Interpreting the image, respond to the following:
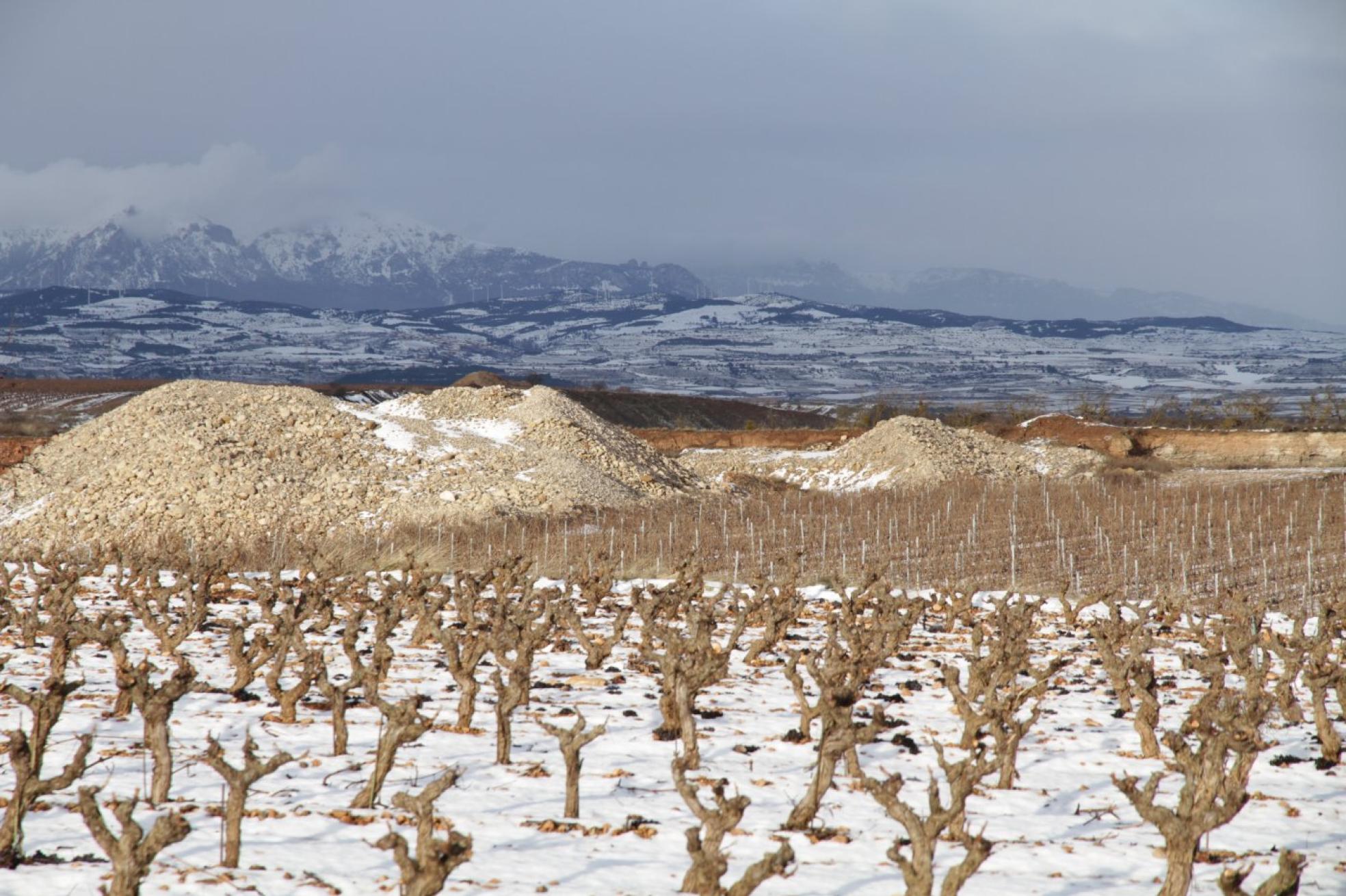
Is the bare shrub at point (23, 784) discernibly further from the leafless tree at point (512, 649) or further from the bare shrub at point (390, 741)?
the leafless tree at point (512, 649)

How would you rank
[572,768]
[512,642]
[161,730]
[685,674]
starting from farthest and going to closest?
[512,642] < [685,674] < [572,768] < [161,730]

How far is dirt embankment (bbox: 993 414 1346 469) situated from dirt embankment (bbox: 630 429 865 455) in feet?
22.8

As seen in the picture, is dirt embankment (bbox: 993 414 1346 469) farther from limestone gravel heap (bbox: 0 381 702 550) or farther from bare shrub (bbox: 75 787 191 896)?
bare shrub (bbox: 75 787 191 896)

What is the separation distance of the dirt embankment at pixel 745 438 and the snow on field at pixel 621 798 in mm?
36154

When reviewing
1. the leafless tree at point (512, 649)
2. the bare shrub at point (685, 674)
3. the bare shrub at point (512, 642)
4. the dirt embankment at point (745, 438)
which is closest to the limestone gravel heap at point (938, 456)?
the dirt embankment at point (745, 438)

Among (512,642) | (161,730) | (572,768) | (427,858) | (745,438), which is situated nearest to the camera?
(427,858)

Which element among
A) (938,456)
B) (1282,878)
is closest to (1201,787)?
(1282,878)

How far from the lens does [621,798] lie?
303 inches

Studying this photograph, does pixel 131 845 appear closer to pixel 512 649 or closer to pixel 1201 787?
pixel 1201 787

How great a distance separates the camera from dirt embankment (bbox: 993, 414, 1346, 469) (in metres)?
41.0

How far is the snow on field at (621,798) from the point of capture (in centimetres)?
627

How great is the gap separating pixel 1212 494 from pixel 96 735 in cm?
2619

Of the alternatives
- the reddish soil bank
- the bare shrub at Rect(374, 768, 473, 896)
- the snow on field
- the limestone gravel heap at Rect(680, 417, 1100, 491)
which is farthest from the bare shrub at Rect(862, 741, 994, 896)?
the reddish soil bank

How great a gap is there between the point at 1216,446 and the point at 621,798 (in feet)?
130
